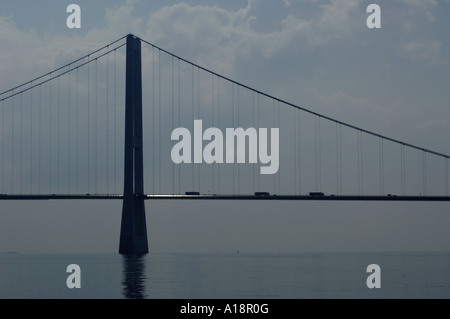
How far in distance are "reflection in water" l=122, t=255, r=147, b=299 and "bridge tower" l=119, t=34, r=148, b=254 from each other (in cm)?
210

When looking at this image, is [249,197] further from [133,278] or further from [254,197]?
[133,278]

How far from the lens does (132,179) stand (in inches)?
3878

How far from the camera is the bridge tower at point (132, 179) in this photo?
98.2 meters

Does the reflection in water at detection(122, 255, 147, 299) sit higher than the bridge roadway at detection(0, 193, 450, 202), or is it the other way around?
the bridge roadway at detection(0, 193, 450, 202)

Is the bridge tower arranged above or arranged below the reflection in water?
above

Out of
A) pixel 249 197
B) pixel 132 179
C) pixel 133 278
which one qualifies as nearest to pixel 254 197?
pixel 249 197

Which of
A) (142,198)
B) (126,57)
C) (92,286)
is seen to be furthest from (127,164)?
(92,286)

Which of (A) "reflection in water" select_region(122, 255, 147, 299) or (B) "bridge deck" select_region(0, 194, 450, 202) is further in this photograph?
(B) "bridge deck" select_region(0, 194, 450, 202)

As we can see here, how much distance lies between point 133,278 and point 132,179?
114ft

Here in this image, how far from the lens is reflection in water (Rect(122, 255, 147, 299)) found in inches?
1982

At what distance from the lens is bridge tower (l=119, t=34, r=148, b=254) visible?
9824cm

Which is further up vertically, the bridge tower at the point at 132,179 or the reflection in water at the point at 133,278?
the bridge tower at the point at 132,179

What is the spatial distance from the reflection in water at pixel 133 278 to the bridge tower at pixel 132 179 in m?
2.10
